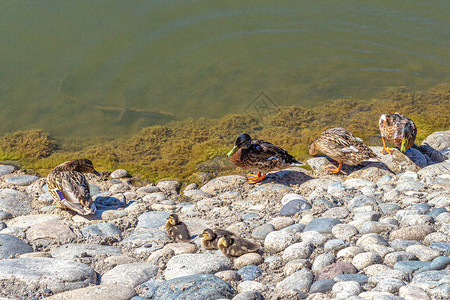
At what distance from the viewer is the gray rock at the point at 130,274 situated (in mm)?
4293

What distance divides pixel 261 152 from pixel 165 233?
202 centimetres

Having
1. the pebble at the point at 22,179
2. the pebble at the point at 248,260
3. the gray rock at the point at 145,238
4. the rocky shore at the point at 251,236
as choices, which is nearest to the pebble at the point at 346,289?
the rocky shore at the point at 251,236

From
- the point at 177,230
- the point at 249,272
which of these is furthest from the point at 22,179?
the point at 249,272

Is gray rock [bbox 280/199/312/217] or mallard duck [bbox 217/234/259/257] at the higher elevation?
mallard duck [bbox 217/234/259/257]

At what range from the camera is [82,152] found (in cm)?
821

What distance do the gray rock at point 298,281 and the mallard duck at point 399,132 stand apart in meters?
3.60

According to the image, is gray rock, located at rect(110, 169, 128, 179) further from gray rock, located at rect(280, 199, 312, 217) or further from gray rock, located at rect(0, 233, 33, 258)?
gray rock, located at rect(280, 199, 312, 217)

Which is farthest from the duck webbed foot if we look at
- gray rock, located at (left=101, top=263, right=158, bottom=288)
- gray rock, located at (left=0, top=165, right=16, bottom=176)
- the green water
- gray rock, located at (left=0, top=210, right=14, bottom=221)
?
gray rock, located at (left=0, top=165, right=16, bottom=176)

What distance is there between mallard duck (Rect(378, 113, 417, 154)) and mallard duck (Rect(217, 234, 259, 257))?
10.9ft

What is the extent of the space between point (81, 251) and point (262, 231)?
195 cm

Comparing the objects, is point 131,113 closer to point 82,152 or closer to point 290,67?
point 82,152

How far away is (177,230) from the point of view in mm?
5215

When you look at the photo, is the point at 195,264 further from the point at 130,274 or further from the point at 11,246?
the point at 11,246

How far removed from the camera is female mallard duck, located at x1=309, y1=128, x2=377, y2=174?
675 centimetres
